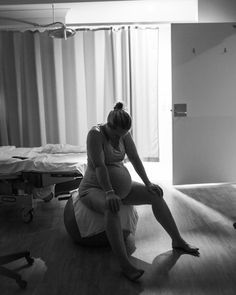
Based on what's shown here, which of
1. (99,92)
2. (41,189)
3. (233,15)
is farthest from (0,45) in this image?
(233,15)

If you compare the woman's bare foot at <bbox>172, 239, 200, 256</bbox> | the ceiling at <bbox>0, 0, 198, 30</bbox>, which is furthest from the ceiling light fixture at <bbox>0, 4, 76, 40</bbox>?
the woman's bare foot at <bbox>172, 239, 200, 256</bbox>

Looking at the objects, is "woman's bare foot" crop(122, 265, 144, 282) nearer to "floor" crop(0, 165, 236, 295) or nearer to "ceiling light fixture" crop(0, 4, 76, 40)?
"floor" crop(0, 165, 236, 295)

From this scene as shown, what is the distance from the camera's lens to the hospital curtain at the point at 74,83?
426cm

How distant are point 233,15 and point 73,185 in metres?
2.59

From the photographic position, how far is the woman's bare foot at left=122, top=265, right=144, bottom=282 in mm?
1844

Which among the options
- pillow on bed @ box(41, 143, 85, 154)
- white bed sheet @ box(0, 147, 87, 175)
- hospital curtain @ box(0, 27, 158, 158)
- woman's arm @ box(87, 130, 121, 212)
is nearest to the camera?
woman's arm @ box(87, 130, 121, 212)

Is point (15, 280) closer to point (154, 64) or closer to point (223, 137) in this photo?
point (223, 137)

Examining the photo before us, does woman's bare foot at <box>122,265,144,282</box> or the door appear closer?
woman's bare foot at <box>122,265,144,282</box>

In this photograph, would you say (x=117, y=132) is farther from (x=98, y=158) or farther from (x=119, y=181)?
(x=119, y=181)

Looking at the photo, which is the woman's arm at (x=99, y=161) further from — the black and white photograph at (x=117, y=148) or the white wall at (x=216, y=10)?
the white wall at (x=216, y=10)

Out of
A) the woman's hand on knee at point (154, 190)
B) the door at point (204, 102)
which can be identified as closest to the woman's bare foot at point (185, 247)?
the woman's hand on knee at point (154, 190)

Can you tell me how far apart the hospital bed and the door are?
138cm

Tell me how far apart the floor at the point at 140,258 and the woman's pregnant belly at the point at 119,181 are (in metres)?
0.41

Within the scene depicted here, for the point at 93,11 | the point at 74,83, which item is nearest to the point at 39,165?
the point at 74,83
